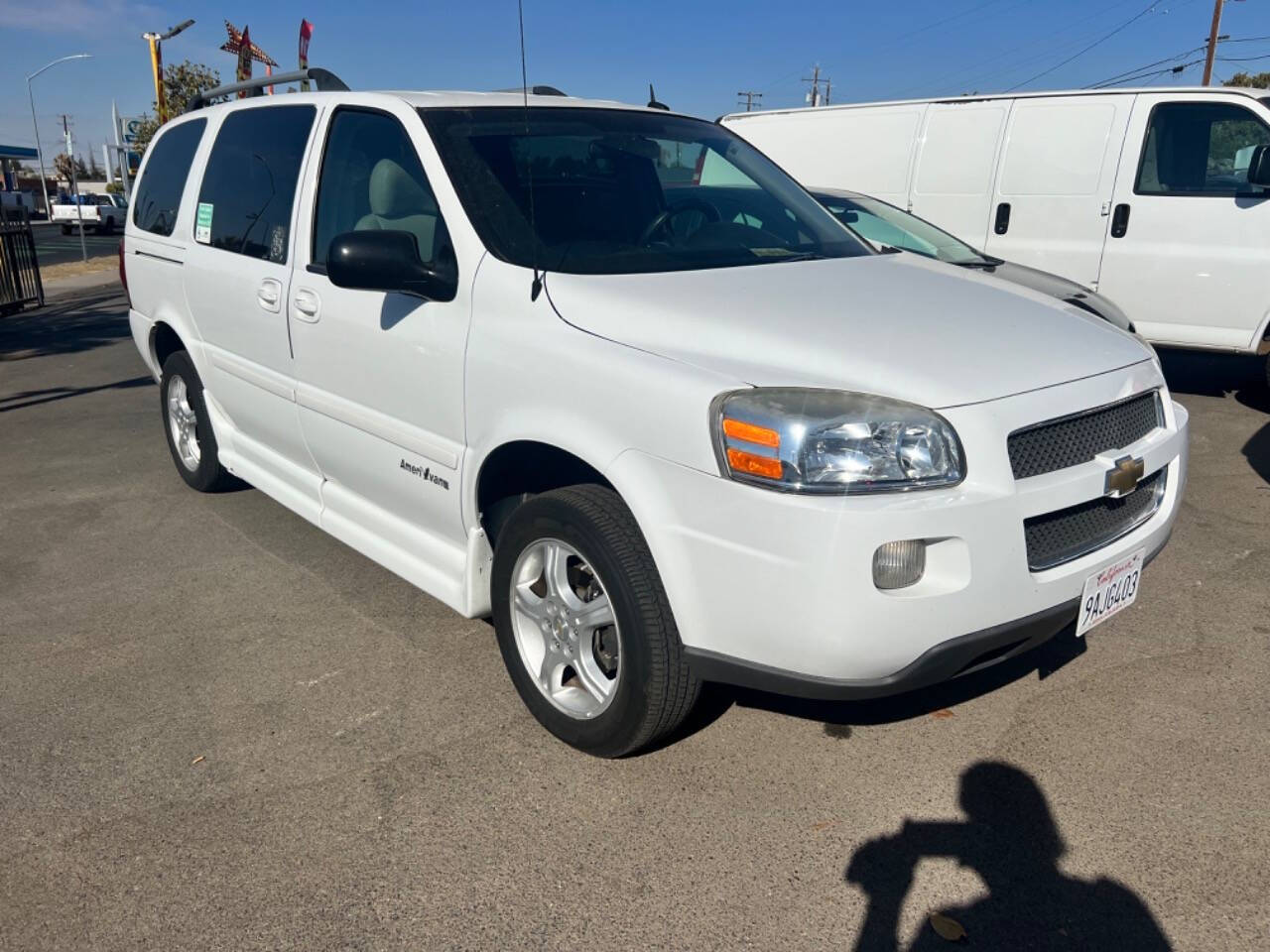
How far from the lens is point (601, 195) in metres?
3.49

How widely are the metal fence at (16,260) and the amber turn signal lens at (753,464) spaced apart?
13100mm

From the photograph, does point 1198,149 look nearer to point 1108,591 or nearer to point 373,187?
point 1108,591

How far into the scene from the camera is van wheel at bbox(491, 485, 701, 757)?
105 inches

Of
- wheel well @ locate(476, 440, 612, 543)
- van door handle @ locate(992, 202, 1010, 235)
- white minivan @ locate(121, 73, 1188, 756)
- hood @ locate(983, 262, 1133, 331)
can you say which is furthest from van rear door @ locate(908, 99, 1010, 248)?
wheel well @ locate(476, 440, 612, 543)

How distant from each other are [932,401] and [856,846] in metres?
1.18

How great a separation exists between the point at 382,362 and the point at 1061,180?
6449mm

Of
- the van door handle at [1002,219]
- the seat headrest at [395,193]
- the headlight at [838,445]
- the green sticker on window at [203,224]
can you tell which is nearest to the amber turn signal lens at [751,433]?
the headlight at [838,445]

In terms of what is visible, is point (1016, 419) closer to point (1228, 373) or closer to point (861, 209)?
point (861, 209)

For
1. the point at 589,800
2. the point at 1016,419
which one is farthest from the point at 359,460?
the point at 1016,419

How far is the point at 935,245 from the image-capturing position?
7.20 meters

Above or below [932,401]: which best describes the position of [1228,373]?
below

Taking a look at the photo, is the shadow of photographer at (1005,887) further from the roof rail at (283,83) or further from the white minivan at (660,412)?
the roof rail at (283,83)

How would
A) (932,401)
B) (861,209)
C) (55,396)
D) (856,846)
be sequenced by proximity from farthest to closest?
(55,396) < (861,209) < (856,846) < (932,401)

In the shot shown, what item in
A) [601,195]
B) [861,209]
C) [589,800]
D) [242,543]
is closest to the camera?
[589,800]
